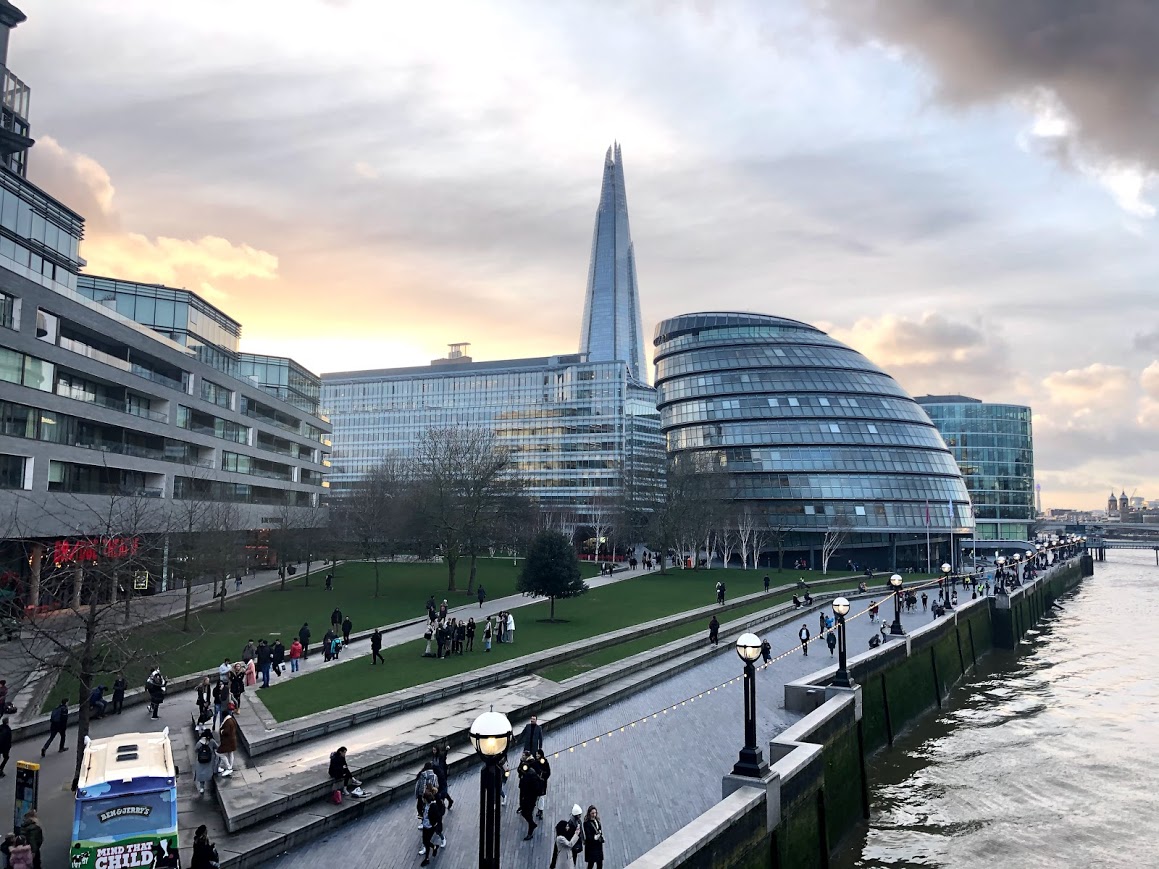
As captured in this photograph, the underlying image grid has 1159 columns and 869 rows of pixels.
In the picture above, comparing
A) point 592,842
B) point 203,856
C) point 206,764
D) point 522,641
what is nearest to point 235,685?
point 206,764

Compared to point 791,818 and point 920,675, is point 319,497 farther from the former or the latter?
point 791,818

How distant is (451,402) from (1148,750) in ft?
466

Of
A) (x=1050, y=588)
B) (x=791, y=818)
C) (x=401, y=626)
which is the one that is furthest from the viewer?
(x=1050, y=588)

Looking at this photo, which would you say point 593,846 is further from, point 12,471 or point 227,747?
point 12,471

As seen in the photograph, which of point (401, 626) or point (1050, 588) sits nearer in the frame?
point (401, 626)

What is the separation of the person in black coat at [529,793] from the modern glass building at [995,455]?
6071 inches

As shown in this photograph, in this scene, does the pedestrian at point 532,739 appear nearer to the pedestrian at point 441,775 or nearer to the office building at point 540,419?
the pedestrian at point 441,775

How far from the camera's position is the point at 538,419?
151375mm

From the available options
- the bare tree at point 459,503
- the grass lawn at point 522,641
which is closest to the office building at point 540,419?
the bare tree at point 459,503

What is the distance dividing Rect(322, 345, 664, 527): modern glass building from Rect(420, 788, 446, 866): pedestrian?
110292mm

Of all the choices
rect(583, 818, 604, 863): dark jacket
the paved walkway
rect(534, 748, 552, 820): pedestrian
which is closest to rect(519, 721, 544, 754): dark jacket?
rect(534, 748, 552, 820): pedestrian

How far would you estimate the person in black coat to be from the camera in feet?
51.6

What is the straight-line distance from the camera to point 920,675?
1385 inches

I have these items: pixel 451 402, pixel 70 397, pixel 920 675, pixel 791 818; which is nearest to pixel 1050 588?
pixel 920 675
